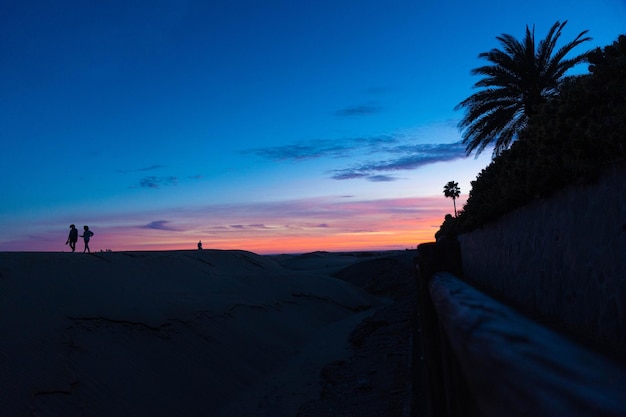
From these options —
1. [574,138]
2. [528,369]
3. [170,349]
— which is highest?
[574,138]

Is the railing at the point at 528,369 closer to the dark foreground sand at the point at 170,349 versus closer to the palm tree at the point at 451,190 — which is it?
the dark foreground sand at the point at 170,349

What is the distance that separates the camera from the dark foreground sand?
27.5ft

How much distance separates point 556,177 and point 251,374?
27.3ft

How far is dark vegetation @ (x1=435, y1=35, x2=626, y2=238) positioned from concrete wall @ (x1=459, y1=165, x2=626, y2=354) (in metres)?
0.22

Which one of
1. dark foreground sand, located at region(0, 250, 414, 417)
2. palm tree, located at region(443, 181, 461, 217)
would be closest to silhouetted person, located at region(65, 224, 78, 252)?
dark foreground sand, located at region(0, 250, 414, 417)

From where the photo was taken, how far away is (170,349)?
1101 cm

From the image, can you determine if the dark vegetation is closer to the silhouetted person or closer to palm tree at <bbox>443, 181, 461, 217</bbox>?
the silhouetted person

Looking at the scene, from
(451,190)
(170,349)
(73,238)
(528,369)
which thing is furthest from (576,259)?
(451,190)

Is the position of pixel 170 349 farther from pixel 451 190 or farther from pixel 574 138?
pixel 451 190

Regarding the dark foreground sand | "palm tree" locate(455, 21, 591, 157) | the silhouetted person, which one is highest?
"palm tree" locate(455, 21, 591, 157)

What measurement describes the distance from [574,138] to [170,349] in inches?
375

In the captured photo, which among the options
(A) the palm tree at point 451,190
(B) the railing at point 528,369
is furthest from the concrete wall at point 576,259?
(A) the palm tree at point 451,190

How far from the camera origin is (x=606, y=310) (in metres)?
5.50

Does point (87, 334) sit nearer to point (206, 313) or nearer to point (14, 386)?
point (14, 386)
